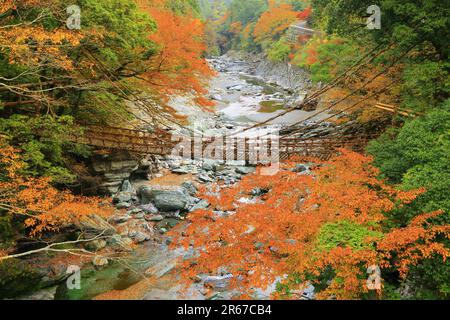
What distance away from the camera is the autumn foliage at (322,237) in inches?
236

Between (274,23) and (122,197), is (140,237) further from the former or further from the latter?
(274,23)

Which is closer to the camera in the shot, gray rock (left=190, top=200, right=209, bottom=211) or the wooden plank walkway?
the wooden plank walkway

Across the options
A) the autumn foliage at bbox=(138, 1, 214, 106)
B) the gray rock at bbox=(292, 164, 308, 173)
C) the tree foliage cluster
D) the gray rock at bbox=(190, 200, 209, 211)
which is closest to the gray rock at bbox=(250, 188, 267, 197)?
the gray rock at bbox=(292, 164, 308, 173)

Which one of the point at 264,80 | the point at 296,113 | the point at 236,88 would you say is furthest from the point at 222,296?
the point at 264,80

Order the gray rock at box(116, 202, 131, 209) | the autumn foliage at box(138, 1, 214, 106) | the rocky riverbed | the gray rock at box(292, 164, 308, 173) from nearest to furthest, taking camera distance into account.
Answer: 1. the rocky riverbed
2. the autumn foliage at box(138, 1, 214, 106)
3. the gray rock at box(116, 202, 131, 209)
4. the gray rock at box(292, 164, 308, 173)

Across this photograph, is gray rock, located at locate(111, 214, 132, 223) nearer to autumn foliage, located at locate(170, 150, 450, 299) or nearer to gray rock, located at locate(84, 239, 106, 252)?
gray rock, located at locate(84, 239, 106, 252)

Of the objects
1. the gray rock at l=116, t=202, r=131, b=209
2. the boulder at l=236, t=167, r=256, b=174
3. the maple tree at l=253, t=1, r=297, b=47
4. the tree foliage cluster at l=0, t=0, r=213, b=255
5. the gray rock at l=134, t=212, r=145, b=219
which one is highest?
the maple tree at l=253, t=1, r=297, b=47

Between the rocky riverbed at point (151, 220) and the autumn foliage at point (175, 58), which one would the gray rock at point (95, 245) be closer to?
the rocky riverbed at point (151, 220)

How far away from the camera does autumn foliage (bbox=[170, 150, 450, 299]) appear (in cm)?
599

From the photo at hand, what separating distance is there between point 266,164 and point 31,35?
919 centimetres

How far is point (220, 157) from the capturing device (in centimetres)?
1418

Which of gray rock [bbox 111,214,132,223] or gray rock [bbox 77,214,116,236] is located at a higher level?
gray rock [bbox 77,214,116,236]

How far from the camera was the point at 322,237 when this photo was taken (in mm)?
6773
